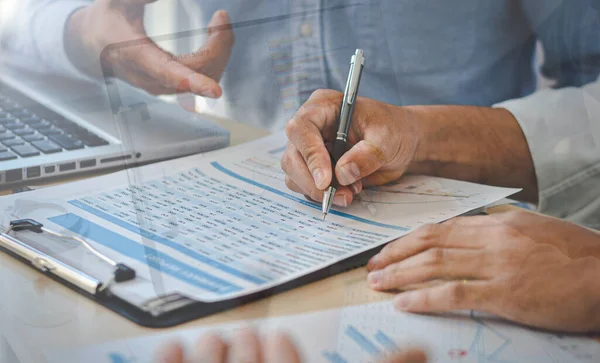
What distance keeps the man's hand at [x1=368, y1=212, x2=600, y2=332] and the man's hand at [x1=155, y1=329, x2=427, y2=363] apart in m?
0.03

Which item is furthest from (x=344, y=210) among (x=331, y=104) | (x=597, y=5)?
(x=597, y=5)

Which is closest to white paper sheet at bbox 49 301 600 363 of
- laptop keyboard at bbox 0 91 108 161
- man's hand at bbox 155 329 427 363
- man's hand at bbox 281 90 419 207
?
man's hand at bbox 155 329 427 363

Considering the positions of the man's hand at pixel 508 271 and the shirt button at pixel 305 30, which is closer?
the man's hand at pixel 508 271

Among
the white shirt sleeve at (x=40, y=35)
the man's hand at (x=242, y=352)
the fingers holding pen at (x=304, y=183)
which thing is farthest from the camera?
the white shirt sleeve at (x=40, y=35)

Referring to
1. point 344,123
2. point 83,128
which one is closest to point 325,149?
point 344,123

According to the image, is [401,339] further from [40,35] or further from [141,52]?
[40,35]

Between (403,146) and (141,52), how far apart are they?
0.66 feet

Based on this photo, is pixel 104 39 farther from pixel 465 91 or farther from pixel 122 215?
pixel 465 91

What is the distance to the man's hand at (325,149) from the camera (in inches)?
15.3

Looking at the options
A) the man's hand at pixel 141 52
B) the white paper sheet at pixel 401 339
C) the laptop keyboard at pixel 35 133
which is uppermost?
the man's hand at pixel 141 52

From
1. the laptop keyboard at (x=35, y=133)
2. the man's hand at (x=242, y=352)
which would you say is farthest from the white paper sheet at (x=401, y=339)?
the laptop keyboard at (x=35, y=133)

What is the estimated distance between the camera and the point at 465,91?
0.44m

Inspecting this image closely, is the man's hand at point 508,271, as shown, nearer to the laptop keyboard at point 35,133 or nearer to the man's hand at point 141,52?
the man's hand at point 141,52

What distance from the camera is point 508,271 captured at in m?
0.31
